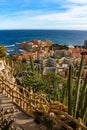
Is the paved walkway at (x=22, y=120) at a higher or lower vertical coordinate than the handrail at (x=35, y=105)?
lower

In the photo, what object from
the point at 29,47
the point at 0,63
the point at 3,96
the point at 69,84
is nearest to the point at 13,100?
the point at 3,96

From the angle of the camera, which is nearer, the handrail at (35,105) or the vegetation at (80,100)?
the handrail at (35,105)

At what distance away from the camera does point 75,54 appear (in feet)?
281

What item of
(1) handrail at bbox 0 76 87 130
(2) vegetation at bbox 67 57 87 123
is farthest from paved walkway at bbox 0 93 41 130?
(2) vegetation at bbox 67 57 87 123

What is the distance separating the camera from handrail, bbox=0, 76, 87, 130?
23.1 feet

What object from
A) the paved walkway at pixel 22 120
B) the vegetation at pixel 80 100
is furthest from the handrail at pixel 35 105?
the vegetation at pixel 80 100

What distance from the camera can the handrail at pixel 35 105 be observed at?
7.05 meters

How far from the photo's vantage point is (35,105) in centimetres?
898

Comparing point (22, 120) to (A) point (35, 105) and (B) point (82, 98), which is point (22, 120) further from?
(B) point (82, 98)

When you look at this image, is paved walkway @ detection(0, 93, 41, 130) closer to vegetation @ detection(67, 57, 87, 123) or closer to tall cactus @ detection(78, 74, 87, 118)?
vegetation @ detection(67, 57, 87, 123)

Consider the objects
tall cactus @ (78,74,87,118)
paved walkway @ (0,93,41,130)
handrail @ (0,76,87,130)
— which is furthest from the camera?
paved walkway @ (0,93,41,130)

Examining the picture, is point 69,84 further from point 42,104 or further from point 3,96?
point 3,96

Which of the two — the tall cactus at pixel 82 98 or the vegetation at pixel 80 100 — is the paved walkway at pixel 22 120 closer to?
the vegetation at pixel 80 100

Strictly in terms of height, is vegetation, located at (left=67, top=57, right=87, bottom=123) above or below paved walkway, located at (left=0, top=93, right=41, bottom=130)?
above
